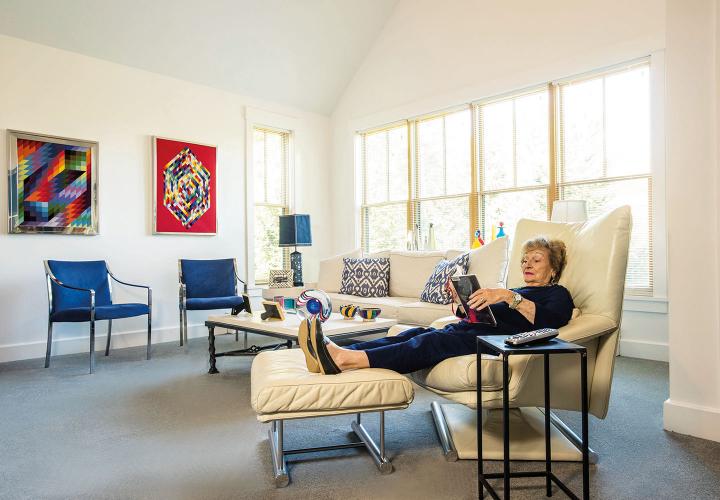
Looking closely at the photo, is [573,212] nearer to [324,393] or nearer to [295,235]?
[295,235]

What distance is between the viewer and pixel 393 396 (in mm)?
1900

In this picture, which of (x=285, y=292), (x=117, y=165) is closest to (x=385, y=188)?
(x=285, y=292)

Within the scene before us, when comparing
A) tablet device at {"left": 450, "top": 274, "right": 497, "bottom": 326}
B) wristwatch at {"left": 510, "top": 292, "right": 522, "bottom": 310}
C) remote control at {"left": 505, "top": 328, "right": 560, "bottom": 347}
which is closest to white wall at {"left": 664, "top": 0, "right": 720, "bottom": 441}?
wristwatch at {"left": 510, "top": 292, "right": 522, "bottom": 310}

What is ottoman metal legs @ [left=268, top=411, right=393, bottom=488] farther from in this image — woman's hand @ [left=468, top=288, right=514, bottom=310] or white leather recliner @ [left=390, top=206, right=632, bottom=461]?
woman's hand @ [left=468, top=288, right=514, bottom=310]

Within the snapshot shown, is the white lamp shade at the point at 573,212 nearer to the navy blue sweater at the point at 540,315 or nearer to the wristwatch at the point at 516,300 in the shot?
the navy blue sweater at the point at 540,315

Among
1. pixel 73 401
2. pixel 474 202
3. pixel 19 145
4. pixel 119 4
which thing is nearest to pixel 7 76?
pixel 19 145

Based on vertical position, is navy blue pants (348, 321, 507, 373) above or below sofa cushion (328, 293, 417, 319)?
above

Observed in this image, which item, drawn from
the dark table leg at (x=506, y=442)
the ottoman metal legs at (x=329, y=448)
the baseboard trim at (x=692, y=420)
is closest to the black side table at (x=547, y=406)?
the dark table leg at (x=506, y=442)

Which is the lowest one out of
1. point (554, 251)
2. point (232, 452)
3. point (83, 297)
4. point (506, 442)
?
point (232, 452)

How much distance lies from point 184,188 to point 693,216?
4.57m

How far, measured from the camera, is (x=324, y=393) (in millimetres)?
1827

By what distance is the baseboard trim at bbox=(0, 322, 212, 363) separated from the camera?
4250 mm

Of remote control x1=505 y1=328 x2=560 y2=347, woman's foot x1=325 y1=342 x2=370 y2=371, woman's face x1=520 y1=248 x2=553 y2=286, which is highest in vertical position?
woman's face x1=520 y1=248 x2=553 y2=286

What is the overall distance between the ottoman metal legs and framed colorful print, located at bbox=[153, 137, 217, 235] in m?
3.48
